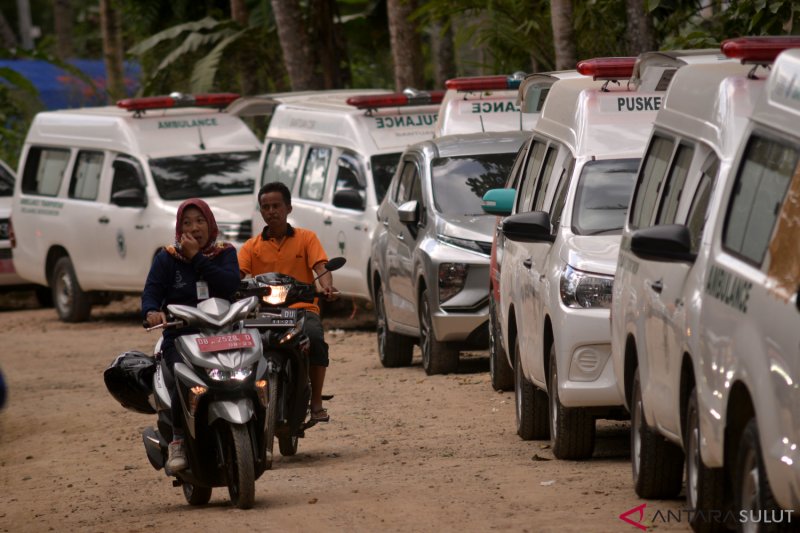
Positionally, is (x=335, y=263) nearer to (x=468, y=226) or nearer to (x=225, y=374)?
(x=225, y=374)

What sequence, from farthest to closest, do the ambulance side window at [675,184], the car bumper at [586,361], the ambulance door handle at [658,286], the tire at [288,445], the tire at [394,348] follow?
the tire at [394,348] < the tire at [288,445] < the car bumper at [586,361] < the ambulance side window at [675,184] < the ambulance door handle at [658,286]

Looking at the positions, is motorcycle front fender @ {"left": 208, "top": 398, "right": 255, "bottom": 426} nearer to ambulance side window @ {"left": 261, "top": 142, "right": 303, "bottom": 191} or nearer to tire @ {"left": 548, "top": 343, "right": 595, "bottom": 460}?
tire @ {"left": 548, "top": 343, "right": 595, "bottom": 460}

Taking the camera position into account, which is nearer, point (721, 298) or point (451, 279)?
point (721, 298)

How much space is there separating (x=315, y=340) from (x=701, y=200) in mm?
3284

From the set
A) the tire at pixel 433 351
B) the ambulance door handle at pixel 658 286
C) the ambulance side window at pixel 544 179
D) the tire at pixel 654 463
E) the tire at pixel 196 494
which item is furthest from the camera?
the tire at pixel 433 351

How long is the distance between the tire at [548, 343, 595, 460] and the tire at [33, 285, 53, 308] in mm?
16240

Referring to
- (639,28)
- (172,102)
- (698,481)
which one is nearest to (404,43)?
(172,102)

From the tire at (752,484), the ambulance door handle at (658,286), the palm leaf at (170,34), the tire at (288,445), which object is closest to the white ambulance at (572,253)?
the tire at (288,445)

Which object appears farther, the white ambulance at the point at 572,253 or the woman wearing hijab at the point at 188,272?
the white ambulance at the point at 572,253

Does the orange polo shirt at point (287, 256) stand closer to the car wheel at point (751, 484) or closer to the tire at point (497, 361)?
the tire at point (497, 361)

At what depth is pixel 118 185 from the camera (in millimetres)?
20984

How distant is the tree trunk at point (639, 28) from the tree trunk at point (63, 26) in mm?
25602

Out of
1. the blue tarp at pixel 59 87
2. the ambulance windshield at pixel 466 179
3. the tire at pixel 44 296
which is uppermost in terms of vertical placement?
the ambulance windshield at pixel 466 179

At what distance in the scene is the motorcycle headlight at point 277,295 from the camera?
992cm
